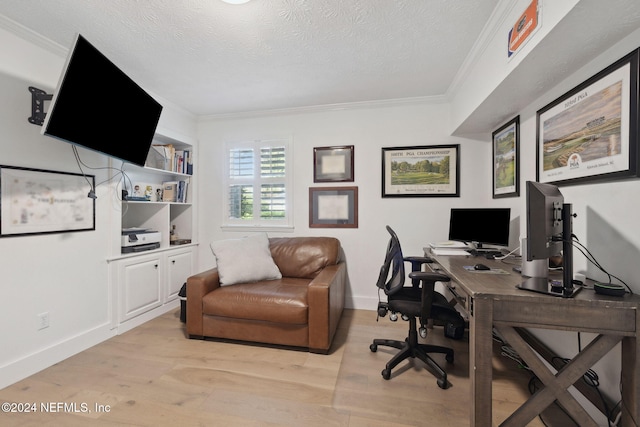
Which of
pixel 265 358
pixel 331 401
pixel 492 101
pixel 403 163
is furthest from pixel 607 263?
pixel 265 358

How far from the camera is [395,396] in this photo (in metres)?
1.68

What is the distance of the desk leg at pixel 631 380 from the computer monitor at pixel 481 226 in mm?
1071

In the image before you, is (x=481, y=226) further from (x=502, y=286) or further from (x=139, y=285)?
(x=139, y=285)

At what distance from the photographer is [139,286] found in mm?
2707

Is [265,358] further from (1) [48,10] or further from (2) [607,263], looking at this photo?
(1) [48,10]

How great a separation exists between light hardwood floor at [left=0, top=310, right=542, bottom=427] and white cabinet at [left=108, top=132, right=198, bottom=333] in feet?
1.40

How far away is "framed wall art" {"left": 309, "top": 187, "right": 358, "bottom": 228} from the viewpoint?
3211 mm

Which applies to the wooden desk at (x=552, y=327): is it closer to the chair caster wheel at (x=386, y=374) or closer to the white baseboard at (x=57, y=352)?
the chair caster wheel at (x=386, y=374)

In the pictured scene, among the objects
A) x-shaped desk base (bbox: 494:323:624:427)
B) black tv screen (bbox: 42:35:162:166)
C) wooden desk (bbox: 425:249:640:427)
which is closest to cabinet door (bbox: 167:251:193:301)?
black tv screen (bbox: 42:35:162:166)

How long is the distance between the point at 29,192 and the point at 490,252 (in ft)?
11.9

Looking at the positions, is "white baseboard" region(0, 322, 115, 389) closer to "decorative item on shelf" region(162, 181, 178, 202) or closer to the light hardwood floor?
the light hardwood floor

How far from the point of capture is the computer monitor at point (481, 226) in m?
2.19

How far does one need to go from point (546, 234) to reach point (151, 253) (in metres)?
3.35

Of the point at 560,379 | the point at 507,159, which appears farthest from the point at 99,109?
the point at 507,159
